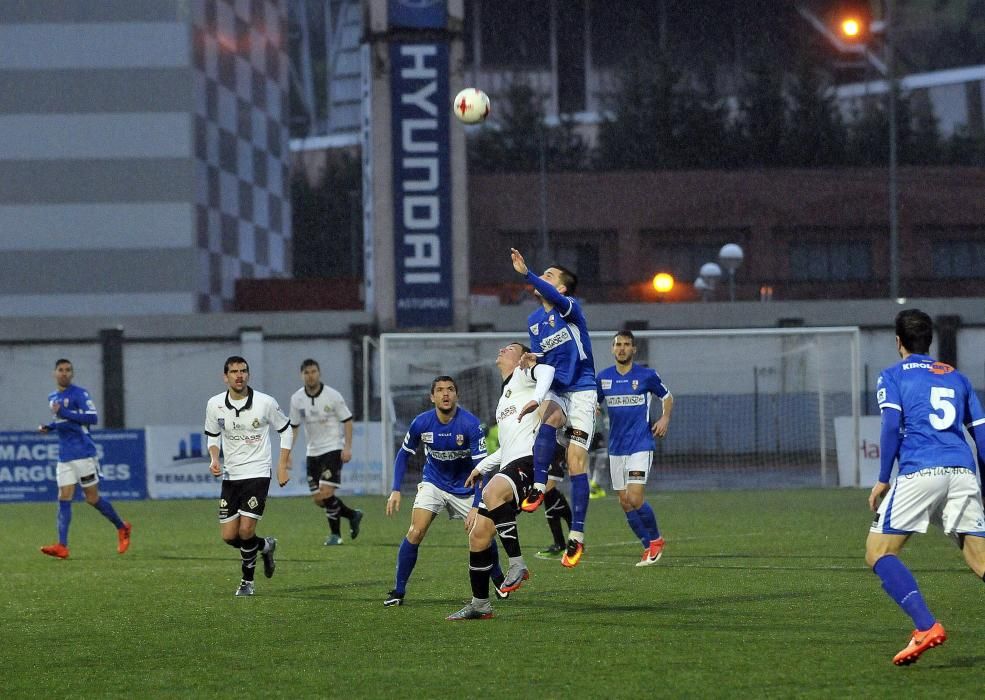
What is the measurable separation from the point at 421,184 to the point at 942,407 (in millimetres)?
28018

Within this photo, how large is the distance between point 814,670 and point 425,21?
28887 millimetres

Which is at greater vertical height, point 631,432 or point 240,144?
point 240,144

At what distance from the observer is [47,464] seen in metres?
27.9

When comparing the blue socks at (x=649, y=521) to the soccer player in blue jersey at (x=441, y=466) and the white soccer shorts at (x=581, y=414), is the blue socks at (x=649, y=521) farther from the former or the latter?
the soccer player in blue jersey at (x=441, y=466)

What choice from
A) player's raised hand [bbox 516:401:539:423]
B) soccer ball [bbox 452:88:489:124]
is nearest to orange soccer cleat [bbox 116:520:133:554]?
soccer ball [bbox 452:88:489:124]

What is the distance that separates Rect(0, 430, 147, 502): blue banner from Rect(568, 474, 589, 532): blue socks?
17.0 m

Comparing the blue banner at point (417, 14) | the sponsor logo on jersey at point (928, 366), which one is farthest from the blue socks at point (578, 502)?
the blue banner at point (417, 14)

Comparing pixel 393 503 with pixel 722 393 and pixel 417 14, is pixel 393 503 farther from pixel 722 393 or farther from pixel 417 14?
pixel 417 14

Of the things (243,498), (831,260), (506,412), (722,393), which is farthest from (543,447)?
(831,260)

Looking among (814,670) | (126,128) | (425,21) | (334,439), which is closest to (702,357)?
(425,21)

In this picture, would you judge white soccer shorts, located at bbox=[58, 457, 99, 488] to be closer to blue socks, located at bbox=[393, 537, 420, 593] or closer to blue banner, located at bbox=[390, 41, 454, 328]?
blue socks, located at bbox=[393, 537, 420, 593]

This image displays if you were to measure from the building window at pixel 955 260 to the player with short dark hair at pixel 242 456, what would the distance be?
46681mm

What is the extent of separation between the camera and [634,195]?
55.4 m

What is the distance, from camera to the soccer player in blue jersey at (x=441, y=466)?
428 inches
